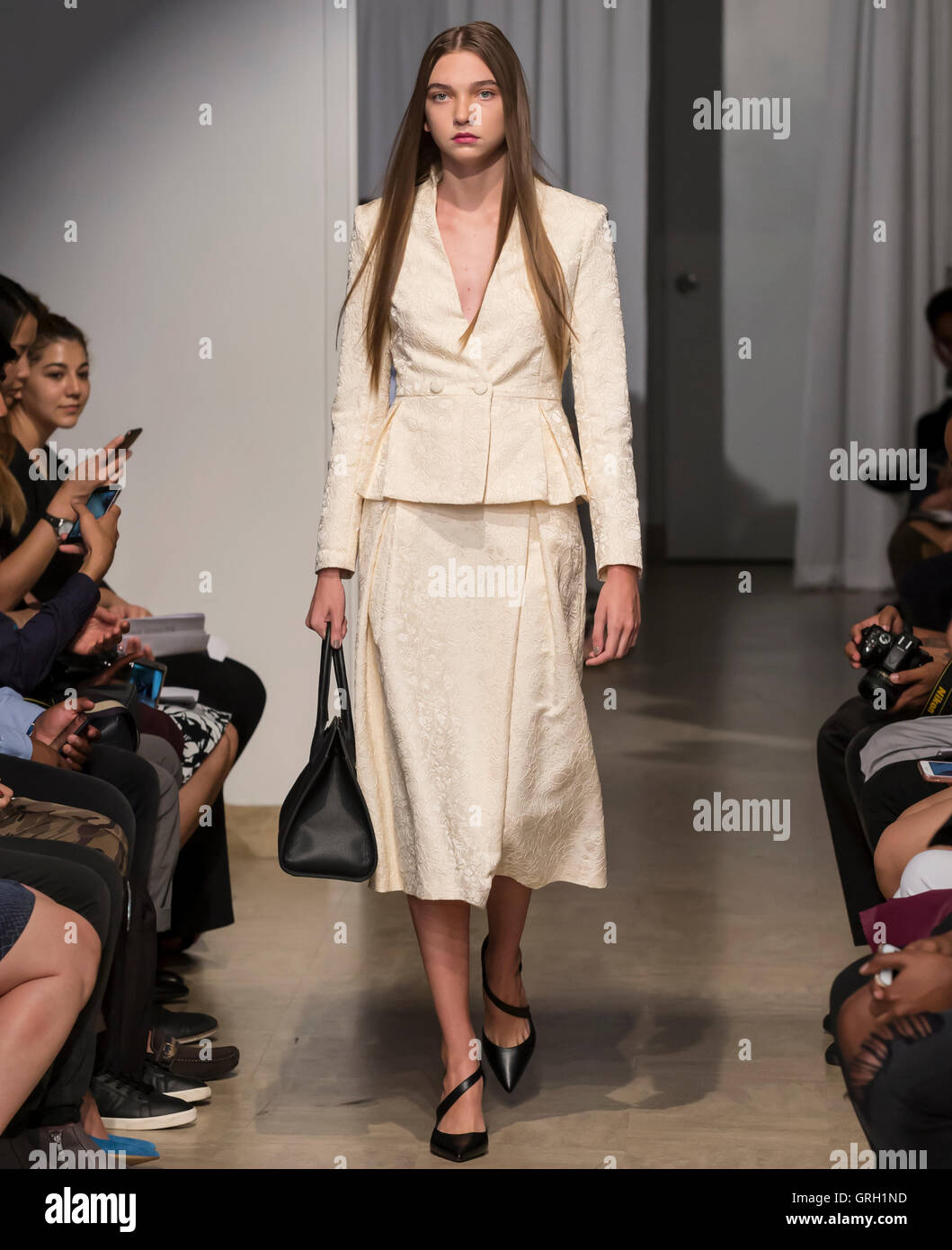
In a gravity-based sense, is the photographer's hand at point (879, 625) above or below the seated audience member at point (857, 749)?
above

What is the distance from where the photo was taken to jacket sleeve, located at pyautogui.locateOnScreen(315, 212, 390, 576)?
2.53m

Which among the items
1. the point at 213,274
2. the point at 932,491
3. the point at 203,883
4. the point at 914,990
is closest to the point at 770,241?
the point at 932,491

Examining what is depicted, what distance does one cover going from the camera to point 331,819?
2.38 metres

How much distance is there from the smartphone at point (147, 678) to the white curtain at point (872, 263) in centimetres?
595

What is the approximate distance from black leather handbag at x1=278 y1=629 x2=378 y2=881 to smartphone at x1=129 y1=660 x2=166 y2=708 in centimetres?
78

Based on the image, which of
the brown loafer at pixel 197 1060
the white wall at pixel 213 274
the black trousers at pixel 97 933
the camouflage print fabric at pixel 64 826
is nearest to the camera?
the black trousers at pixel 97 933

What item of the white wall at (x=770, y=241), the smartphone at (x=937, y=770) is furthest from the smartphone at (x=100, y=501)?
the white wall at (x=770, y=241)

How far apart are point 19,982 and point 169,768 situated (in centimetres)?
106

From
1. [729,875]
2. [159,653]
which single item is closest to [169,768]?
[159,653]

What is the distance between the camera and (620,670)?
6.69 meters

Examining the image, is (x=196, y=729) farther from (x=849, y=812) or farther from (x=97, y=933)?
(x=849, y=812)

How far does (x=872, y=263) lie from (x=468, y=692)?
662 centimetres

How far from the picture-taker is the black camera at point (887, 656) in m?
2.68

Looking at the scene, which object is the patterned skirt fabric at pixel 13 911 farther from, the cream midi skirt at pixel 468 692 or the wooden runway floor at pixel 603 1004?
the cream midi skirt at pixel 468 692
